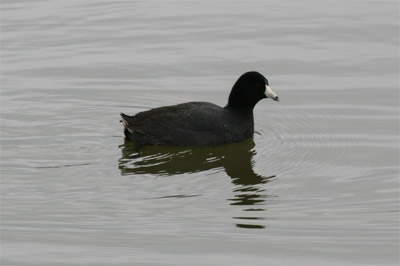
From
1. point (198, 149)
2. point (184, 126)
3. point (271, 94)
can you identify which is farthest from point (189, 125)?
point (271, 94)

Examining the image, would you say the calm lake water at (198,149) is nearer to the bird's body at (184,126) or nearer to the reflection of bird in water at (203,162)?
the reflection of bird in water at (203,162)

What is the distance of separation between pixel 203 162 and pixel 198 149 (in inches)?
20.2

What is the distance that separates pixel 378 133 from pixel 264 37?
13.4ft

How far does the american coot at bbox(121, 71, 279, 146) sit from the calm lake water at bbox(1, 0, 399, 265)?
0.43 feet

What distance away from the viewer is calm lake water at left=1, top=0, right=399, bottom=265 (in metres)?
8.98

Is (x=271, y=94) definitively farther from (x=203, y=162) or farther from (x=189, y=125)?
(x=203, y=162)

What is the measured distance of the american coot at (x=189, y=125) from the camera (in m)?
12.2

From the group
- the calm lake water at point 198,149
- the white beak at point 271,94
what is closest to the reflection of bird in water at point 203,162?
the calm lake water at point 198,149

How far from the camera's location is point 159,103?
1361cm

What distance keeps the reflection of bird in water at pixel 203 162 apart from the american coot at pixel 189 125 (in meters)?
0.09

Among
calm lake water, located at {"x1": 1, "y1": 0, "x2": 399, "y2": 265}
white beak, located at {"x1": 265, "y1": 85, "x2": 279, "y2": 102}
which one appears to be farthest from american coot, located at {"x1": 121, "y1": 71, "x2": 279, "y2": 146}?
calm lake water, located at {"x1": 1, "y1": 0, "x2": 399, "y2": 265}

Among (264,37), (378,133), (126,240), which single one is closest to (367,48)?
(264,37)

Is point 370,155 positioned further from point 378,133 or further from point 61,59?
point 61,59

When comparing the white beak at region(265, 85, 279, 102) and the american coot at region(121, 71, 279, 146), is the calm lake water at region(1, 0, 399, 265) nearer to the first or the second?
the american coot at region(121, 71, 279, 146)
